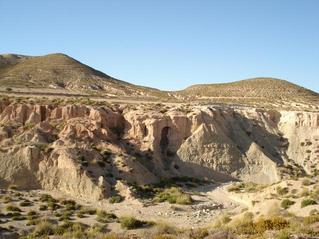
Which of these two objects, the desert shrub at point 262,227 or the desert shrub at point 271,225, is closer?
the desert shrub at point 262,227

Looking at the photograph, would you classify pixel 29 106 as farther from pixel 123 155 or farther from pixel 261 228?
pixel 261 228

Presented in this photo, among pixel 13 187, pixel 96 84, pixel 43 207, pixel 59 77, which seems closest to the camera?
pixel 43 207

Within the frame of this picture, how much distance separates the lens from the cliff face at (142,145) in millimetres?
33562

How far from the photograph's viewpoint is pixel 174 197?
31.2m

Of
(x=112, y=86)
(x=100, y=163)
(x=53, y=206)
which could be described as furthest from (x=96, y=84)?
(x=53, y=206)

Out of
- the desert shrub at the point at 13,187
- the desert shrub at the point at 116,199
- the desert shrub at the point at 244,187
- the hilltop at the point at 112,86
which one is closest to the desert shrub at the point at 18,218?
the desert shrub at the point at 116,199

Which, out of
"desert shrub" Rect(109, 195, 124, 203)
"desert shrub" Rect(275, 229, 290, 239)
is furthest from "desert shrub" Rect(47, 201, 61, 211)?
"desert shrub" Rect(275, 229, 290, 239)

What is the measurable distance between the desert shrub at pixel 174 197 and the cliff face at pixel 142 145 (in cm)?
262

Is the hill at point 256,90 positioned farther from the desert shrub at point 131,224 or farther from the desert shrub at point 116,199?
the desert shrub at point 131,224

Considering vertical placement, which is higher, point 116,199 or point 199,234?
point 199,234

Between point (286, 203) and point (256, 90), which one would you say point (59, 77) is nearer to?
point (256, 90)

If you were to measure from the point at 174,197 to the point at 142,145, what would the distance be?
8952 mm

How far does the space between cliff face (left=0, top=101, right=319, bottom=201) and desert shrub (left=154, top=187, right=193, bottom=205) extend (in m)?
2.62

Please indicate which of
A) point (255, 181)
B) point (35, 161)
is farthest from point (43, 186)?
point (255, 181)
